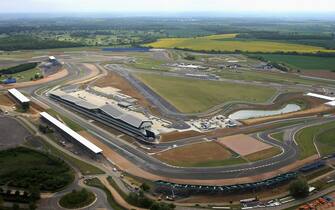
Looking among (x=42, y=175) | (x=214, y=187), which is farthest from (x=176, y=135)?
(x=42, y=175)

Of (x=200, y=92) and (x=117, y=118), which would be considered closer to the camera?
(x=117, y=118)

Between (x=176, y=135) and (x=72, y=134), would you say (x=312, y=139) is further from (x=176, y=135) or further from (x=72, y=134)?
(x=72, y=134)

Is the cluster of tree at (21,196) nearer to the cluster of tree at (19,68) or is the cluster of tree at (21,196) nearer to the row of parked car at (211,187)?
the row of parked car at (211,187)

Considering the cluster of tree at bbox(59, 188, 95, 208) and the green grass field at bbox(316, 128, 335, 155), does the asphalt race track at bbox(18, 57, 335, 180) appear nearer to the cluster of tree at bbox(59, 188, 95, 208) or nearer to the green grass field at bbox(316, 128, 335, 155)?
the green grass field at bbox(316, 128, 335, 155)

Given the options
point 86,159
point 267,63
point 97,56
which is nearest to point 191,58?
point 267,63

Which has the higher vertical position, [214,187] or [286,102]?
[286,102]

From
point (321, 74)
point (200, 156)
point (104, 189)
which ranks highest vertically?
point (321, 74)

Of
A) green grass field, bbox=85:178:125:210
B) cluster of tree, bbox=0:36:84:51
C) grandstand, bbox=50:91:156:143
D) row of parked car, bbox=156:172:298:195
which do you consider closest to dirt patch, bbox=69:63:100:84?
grandstand, bbox=50:91:156:143
